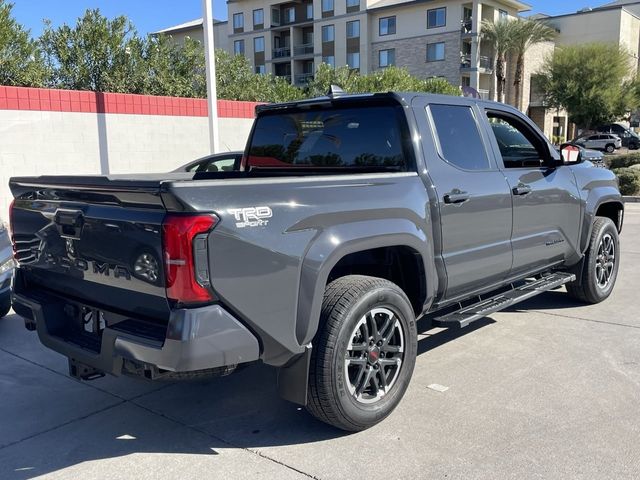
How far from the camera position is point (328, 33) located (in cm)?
→ 5241

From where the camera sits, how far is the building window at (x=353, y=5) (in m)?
50.0

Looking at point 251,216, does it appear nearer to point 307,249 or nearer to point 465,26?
point 307,249

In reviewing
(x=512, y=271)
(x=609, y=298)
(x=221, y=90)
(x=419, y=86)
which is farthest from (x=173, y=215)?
(x=419, y=86)

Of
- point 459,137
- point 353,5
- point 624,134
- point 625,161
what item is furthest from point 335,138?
point 624,134

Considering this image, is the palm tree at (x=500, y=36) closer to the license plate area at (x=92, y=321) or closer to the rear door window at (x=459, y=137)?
the rear door window at (x=459, y=137)

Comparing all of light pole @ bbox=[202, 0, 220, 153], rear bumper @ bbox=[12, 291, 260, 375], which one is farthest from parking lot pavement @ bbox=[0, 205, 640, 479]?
light pole @ bbox=[202, 0, 220, 153]

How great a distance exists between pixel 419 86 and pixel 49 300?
79.0ft

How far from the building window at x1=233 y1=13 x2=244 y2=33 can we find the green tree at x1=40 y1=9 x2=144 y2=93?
4671 centimetres

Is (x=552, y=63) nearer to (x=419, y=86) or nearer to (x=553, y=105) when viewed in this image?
(x=553, y=105)

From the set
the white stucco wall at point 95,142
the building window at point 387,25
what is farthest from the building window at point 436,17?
the white stucco wall at point 95,142

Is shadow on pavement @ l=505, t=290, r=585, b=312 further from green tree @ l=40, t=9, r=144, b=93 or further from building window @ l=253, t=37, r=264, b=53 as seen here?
building window @ l=253, t=37, r=264, b=53

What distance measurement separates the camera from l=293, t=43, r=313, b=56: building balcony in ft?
181

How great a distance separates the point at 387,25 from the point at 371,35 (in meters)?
1.61

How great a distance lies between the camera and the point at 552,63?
47.2 metres
